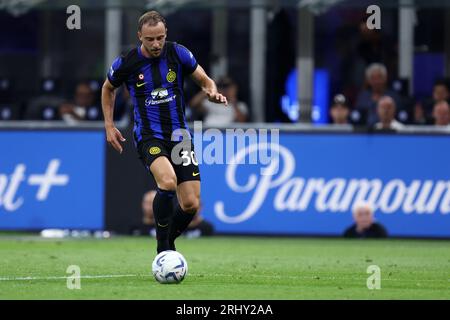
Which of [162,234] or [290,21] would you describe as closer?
[162,234]

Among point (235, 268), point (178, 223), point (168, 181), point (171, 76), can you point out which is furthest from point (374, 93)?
point (168, 181)

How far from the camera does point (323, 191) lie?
722 inches

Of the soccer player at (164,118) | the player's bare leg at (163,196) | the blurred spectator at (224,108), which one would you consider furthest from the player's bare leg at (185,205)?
the blurred spectator at (224,108)

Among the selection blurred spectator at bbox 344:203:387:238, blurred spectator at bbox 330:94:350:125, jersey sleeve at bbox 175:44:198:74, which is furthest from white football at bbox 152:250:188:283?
blurred spectator at bbox 330:94:350:125

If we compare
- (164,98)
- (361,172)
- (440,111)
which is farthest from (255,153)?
(164,98)

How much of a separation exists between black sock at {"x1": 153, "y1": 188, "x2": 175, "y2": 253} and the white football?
45cm

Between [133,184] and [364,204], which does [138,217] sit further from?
[364,204]

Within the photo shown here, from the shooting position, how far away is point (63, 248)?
52.6 ft

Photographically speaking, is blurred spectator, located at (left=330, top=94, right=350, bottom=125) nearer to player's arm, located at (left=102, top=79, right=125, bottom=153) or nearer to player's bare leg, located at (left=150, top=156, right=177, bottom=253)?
player's arm, located at (left=102, top=79, right=125, bottom=153)

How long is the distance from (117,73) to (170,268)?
191 cm

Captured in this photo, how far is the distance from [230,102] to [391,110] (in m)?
2.50

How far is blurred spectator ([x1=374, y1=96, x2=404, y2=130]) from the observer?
1827cm

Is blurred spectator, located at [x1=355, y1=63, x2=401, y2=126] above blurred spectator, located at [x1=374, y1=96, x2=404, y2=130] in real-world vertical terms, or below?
above

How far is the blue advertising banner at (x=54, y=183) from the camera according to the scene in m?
18.8
